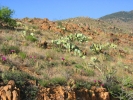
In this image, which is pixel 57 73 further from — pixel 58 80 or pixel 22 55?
pixel 22 55

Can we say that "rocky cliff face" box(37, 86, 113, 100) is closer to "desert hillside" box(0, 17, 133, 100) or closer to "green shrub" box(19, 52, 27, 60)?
"desert hillside" box(0, 17, 133, 100)

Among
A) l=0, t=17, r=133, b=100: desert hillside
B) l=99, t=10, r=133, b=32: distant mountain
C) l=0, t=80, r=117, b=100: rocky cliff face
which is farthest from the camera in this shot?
l=99, t=10, r=133, b=32: distant mountain

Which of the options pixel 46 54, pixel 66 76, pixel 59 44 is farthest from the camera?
pixel 59 44

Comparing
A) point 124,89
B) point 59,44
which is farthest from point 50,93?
point 59,44

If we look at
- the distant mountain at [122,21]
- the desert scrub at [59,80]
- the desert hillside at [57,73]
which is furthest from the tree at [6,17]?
the distant mountain at [122,21]

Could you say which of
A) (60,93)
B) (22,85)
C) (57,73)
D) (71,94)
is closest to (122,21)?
(57,73)

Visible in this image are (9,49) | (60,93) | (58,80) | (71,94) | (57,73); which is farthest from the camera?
(9,49)

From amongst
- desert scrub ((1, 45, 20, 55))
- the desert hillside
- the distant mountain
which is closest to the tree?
the desert hillside

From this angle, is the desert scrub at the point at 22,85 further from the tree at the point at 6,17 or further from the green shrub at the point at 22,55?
the tree at the point at 6,17

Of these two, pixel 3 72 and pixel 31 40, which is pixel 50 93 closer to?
pixel 3 72

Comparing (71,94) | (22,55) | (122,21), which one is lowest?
(71,94)

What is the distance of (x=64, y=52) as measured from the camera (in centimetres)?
1385

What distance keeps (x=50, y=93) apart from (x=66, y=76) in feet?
4.37

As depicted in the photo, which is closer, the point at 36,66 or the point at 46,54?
the point at 36,66
